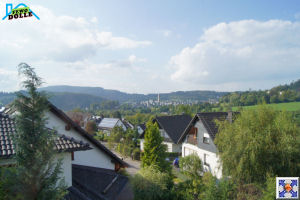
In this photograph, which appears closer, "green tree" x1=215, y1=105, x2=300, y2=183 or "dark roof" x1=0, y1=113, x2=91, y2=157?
"dark roof" x1=0, y1=113, x2=91, y2=157

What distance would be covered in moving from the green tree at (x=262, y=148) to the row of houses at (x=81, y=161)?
6265 mm

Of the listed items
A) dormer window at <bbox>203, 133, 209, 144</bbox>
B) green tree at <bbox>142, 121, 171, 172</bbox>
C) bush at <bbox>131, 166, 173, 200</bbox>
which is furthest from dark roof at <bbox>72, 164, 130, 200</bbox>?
dormer window at <bbox>203, 133, 209, 144</bbox>

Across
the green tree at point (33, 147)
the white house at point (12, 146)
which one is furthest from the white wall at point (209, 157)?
the green tree at point (33, 147)

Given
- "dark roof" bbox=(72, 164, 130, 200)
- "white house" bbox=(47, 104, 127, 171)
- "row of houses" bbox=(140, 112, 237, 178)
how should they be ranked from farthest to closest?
1. "row of houses" bbox=(140, 112, 237, 178)
2. "white house" bbox=(47, 104, 127, 171)
3. "dark roof" bbox=(72, 164, 130, 200)

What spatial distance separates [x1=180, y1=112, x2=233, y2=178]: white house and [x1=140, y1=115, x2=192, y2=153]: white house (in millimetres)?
6986

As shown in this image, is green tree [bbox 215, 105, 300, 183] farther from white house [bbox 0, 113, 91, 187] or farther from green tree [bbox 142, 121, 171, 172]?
white house [bbox 0, 113, 91, 187]

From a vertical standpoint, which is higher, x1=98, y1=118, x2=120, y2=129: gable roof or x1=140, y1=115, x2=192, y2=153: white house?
x1=140, y1=115, x2=192, y2=153: white house

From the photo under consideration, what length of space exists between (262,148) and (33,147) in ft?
34.5

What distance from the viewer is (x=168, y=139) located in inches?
1211

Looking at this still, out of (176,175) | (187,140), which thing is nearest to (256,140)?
(176,175)

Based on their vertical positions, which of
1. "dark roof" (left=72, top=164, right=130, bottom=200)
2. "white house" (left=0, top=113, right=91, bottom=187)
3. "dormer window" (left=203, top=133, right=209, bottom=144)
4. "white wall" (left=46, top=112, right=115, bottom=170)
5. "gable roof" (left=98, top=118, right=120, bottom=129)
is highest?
"white house" (left=0, top=113, right=91, bottom=187)

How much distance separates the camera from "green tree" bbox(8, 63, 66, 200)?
337 cm

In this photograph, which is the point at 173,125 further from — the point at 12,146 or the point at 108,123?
the point at 108,123

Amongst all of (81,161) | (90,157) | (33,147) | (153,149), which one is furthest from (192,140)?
(33,147)
